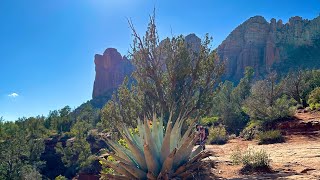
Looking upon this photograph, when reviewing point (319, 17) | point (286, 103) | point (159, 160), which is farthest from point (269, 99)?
point (319, 17)

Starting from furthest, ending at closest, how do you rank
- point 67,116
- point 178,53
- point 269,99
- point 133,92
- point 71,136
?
point 67,116 < point 71,136 < point 269,99 < point 133,92 < point 178,53

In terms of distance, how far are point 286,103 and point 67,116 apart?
4907 cm

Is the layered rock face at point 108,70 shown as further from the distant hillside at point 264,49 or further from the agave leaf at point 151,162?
the agave leaf at point 151,162

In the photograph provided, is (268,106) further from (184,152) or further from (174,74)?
(184,152)

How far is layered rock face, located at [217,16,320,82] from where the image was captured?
93688mm

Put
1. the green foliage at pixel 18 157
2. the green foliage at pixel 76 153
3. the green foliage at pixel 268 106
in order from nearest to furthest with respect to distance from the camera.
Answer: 1. the green foliage at pixel 268 106
2. the green foliage at pixel 18 157
3. the green foliage at pixel 76 153

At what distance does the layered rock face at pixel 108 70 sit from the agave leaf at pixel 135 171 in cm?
12256

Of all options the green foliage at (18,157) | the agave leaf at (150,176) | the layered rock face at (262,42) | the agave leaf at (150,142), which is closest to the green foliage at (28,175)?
the green foliage at (18,157)

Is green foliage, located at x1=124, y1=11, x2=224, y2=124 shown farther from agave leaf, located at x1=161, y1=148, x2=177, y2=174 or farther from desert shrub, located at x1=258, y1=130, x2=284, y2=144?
agave leaf, located at x1=161, y1=148, x2=177, y2=174

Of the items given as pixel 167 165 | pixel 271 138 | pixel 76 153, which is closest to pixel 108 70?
pixel 76 153

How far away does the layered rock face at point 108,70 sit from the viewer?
128 meters

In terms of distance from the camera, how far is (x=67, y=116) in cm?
6141

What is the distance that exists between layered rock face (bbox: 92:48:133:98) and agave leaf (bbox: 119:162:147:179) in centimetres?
12256

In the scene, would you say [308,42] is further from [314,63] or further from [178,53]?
[178,53]
